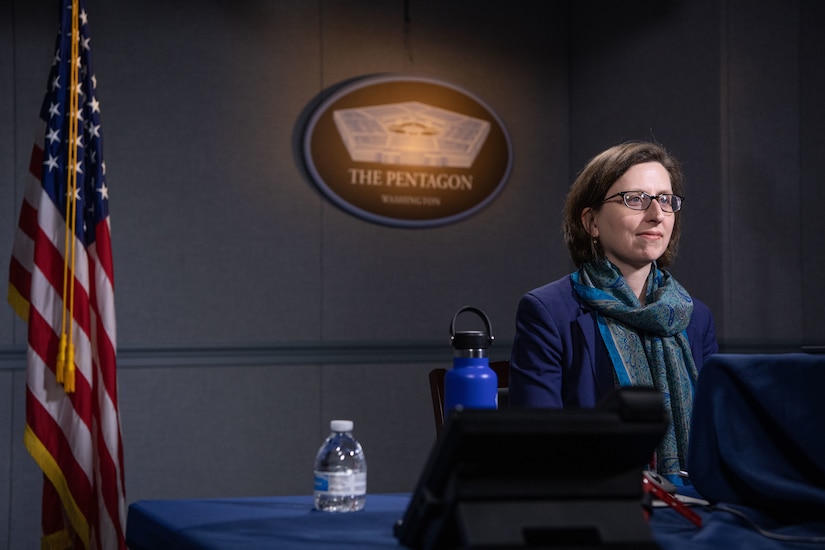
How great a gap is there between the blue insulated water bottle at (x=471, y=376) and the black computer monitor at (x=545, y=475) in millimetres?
548

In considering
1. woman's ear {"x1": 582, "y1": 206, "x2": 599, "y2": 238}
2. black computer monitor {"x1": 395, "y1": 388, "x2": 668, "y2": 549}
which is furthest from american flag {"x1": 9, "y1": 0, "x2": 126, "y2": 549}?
black computer monitor {"x1": 395, "y1": 388, "x2": 668, "y2": 549}

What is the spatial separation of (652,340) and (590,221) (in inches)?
14.1

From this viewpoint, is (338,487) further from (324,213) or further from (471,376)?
(324,213)

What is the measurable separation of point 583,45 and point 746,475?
12.0ft

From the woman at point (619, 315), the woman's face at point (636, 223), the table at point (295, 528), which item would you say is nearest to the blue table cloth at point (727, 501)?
the table at point (295, 528)

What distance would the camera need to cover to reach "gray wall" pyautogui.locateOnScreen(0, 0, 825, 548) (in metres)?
3.69

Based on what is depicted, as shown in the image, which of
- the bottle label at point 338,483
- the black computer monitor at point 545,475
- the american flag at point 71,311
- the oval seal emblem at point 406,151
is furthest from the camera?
the oval seal emblem at point 406,151

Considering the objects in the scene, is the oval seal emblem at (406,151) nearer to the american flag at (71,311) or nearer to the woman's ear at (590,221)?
the american flag at (71,311)

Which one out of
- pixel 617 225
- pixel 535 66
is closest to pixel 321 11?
pixel 535 66

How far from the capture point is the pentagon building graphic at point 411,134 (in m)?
4.23

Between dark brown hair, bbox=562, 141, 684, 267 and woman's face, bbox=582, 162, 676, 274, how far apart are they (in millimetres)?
21

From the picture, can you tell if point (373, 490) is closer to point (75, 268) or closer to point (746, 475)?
point (75, 268)

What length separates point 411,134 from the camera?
436 cm

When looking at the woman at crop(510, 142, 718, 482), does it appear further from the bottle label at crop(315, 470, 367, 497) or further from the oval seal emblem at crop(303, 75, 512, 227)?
the oval seal emblem at crop(303, 75, 512, 227)
